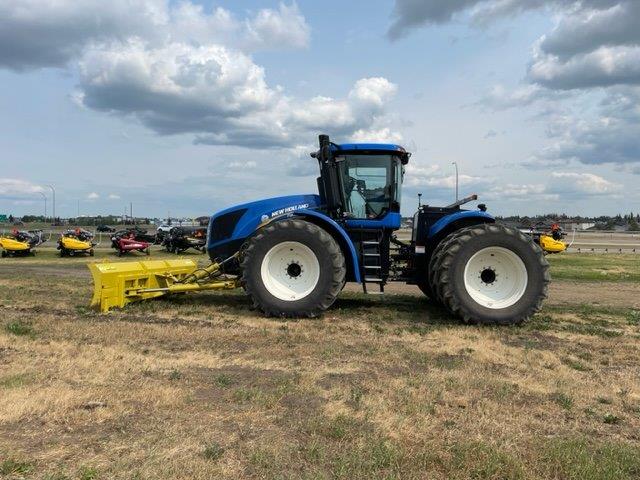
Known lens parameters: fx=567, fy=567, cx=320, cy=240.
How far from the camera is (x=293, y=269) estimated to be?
8797 millimetres

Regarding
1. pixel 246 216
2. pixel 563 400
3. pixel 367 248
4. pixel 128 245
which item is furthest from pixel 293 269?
pixel 128 245

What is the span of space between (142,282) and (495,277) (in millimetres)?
5716

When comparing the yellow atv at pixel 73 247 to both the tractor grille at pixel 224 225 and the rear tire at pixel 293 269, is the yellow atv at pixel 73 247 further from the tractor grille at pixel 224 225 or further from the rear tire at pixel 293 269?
the rear tire at pixel 293 269

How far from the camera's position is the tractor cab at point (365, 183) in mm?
9062

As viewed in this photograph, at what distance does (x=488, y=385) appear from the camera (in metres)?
5.07

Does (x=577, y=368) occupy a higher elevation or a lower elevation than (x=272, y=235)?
lower

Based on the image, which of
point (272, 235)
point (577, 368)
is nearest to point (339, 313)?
point (272, 235)

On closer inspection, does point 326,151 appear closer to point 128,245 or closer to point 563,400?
point 563,400

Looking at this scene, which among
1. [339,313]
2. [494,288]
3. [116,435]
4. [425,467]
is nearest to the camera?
[425,467]

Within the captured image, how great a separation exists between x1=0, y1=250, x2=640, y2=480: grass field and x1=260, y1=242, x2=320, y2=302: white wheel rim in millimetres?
553

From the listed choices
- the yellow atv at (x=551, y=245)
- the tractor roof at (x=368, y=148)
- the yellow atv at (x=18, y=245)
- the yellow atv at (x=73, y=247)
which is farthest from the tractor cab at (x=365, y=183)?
the yellow atv at (x=18, y=245)

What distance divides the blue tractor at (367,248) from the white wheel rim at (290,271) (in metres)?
0.02

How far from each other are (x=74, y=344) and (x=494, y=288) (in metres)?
5.76

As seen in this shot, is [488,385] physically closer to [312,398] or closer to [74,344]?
[312,398]
